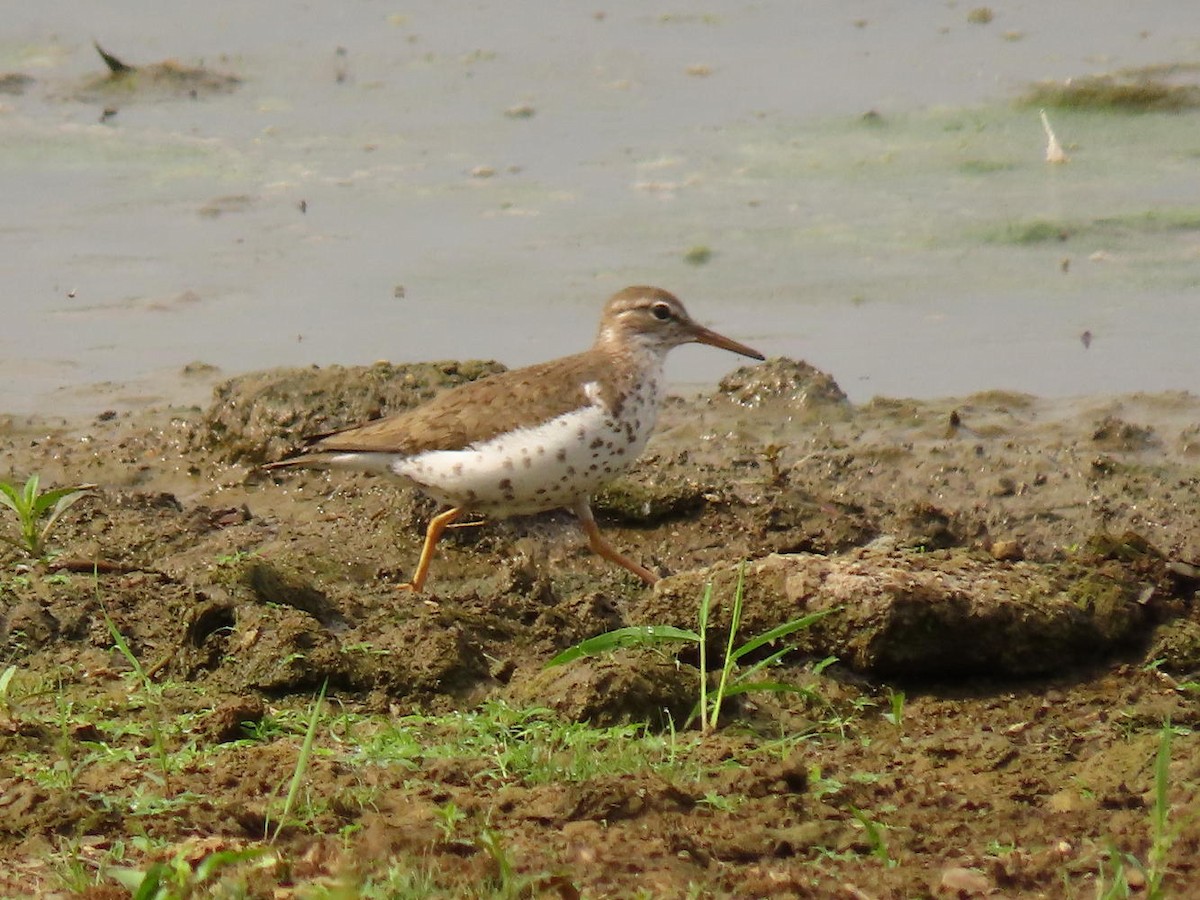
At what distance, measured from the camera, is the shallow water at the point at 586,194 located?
9.64 meters

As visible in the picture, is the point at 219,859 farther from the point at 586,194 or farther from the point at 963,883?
the point at 586,194

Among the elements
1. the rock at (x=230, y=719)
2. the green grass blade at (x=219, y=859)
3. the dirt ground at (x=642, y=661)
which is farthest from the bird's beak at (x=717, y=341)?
the green grass blade at (x=219, y=859)

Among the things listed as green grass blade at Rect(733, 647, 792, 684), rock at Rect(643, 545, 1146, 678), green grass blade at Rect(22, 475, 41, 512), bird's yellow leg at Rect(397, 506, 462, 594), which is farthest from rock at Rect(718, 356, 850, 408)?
green grass blade at Rect(22, 475, 41, 512)

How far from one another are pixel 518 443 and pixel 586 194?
4881 millimetres

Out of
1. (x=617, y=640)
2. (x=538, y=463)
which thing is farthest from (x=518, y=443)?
(x=617, y=640)

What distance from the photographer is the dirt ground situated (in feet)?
A: 12.2

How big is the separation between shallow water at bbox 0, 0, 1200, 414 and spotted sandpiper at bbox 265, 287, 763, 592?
7.31 feet

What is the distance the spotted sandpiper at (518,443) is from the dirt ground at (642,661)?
0.86 ft

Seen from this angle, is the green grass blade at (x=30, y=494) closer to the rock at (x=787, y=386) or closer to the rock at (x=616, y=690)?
the rock at (x=616, y=690)

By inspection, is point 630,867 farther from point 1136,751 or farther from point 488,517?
point 488,517

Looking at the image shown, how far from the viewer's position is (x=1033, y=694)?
5.34m

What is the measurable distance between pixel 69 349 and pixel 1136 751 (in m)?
6.95

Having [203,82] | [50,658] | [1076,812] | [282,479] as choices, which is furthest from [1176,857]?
[203,82]

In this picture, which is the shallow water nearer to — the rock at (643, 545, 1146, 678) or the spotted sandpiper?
the spotted sandpiper
